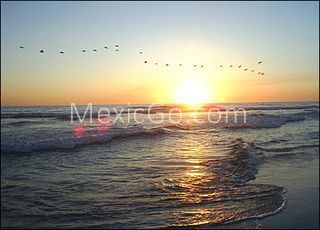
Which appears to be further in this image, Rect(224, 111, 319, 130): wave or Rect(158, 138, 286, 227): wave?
Rect(224, 111, 319, 130): wave

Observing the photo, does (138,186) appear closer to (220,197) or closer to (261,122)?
(220,197)

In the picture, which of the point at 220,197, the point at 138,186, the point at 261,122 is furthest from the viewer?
the point at 261,122

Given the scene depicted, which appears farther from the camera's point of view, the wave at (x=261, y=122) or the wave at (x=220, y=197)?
the wave at (x=261, y=122)

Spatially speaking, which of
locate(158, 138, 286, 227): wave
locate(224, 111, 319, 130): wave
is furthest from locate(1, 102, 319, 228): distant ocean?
locate(224, 111, 319, 130): wave

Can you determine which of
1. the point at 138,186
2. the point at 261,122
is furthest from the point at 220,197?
the point at 261,122

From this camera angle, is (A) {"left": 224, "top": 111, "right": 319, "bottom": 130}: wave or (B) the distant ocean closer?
(B) the distant ocean

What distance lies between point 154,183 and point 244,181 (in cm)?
252

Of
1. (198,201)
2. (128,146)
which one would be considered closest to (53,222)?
(198,201)

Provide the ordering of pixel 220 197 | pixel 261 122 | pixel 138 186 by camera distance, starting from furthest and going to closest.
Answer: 1. pixel 261 122
2. pixel 138 186
3. pixel 220 197

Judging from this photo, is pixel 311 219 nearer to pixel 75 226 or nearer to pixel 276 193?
pixel 276 193

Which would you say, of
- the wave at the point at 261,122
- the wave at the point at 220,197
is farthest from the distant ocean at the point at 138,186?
the wave at the point at 261,122

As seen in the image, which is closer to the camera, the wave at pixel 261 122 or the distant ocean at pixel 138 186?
the distant ocean at pixel 138 186

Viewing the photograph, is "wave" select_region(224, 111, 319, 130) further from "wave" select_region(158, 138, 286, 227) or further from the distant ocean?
"wave" select_region(158, 138, 286, 227)

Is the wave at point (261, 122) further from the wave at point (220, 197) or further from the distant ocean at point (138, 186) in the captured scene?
the wave at point (220, 197)
